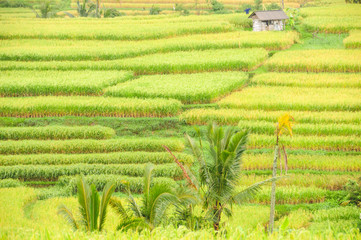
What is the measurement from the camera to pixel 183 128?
37.5ft

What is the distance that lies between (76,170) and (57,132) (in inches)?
79.7

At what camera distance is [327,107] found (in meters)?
11.7

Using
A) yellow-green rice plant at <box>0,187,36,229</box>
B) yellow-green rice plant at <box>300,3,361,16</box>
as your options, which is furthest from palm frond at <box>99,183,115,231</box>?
yellow-green rice plant at <box>300,3,361,16</box>

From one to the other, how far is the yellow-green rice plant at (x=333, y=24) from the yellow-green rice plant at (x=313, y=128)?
8.71 m

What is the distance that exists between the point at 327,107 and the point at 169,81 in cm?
464

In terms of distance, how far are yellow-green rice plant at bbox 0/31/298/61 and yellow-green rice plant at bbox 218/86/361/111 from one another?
4.80 m

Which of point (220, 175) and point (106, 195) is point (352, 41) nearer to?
point (220, 175)

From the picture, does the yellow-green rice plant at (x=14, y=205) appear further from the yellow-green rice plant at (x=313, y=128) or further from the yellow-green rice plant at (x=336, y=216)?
the yellow-green rice plant at (x=313, y=128)

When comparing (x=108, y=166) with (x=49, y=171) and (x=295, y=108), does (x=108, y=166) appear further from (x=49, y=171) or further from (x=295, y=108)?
(x=295, y=108)

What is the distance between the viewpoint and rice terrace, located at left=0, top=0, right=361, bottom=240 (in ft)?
20.1

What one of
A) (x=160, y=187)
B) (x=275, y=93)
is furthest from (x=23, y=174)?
(x=275, y=93)

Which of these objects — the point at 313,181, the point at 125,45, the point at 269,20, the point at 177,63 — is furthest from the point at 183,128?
the point at 269,20

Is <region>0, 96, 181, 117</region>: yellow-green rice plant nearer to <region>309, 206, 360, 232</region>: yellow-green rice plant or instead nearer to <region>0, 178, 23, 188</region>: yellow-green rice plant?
<region>0, 178, 23, 188</region>: yellow-green rice plant

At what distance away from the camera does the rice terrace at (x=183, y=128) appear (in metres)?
6.12
